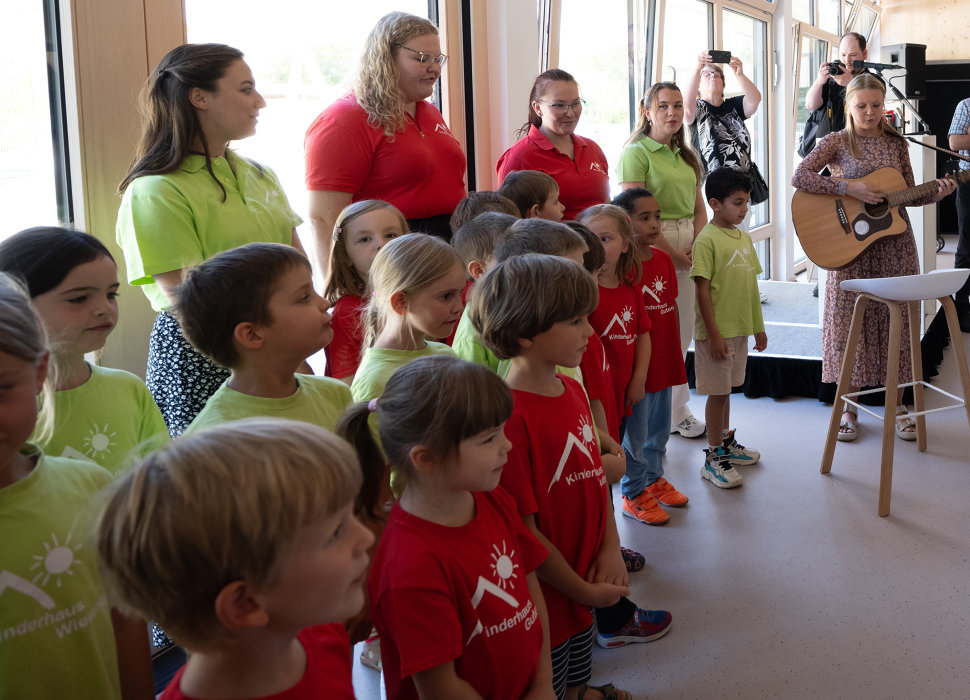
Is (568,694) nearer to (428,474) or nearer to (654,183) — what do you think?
(428,474)

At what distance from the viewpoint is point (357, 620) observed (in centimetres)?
123

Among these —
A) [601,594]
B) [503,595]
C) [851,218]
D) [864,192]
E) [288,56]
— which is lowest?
[601,594]

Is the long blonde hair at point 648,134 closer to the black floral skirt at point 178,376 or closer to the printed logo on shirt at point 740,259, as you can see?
the printed logo on shirt at point 740,259

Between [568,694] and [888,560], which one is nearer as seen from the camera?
[568,694]

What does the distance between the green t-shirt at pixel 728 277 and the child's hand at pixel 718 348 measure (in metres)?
0.07

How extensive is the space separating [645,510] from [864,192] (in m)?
1.74

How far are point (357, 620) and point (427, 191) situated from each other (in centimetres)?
156

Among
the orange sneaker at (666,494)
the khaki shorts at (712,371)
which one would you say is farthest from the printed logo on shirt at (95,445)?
the khaki shorts at (712,371)

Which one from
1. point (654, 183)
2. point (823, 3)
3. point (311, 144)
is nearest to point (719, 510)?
point (654, 183)

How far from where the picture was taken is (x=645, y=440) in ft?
9.94

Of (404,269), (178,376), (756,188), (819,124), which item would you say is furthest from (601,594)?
(819,124)

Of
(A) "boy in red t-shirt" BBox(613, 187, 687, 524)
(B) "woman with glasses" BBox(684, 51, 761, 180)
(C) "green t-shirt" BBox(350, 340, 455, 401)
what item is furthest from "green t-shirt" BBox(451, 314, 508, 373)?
(B) "woman with glasses" BBox(684, 51, 761, 180)

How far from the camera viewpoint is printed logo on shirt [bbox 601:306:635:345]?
2496 mm

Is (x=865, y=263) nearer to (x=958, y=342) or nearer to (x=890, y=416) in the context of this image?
(x=958, y=342)
